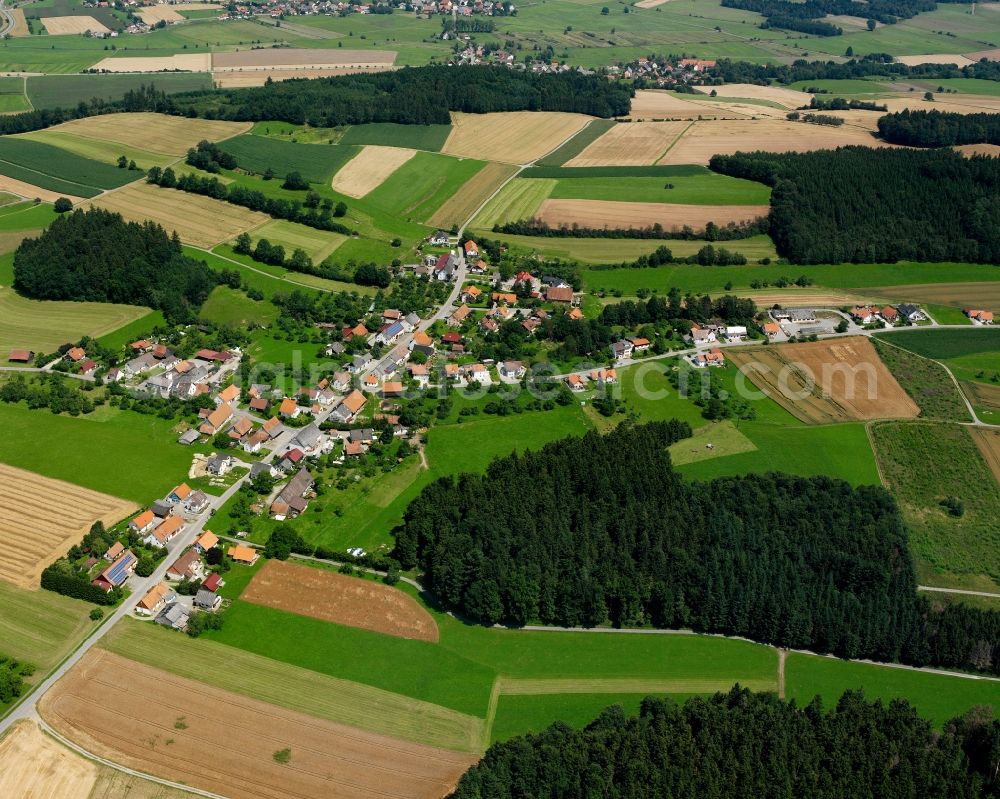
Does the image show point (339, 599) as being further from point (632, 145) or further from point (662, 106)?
point (662, 106)

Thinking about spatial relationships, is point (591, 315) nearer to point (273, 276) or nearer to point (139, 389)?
point (273, 276)

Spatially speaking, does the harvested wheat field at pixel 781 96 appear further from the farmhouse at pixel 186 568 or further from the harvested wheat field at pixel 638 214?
the farmhouse at pixel 186 568

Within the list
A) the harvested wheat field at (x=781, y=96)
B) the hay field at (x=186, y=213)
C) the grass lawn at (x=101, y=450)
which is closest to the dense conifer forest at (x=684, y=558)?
the grass lawn at (x=101, y=450)

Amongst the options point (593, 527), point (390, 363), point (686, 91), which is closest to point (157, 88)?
point (686, 91)

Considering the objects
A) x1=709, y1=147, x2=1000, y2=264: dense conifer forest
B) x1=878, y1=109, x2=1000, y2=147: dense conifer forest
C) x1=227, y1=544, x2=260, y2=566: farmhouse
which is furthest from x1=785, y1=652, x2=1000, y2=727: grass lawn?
x1=878, y1=109, x2=1000, y2=147: dense conifer forest

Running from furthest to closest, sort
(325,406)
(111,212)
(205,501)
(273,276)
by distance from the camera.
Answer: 1. (111,212)
2. (273,276)
3. (325,406)
4. (205,501)
